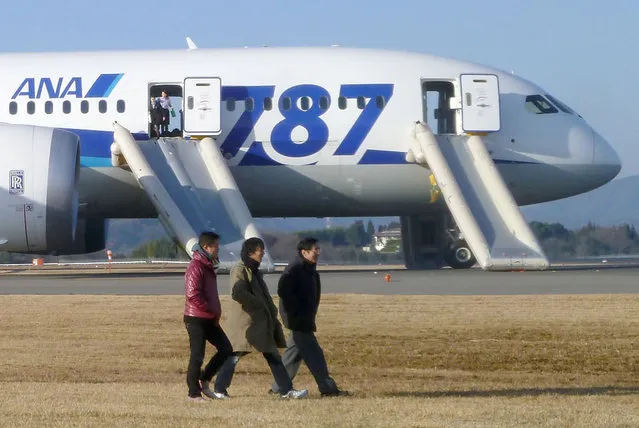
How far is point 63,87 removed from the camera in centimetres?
3794

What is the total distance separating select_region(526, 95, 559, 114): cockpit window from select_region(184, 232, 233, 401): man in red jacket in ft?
83.9

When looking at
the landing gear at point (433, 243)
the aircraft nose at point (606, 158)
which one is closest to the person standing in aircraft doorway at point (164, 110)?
the landing gear at point (433, 243)

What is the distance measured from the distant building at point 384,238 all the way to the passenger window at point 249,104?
661 inches

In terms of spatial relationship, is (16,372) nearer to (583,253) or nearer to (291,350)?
(291,350)

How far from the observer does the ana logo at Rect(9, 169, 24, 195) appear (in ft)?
114

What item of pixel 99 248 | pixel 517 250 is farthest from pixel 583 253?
pixel 99 248

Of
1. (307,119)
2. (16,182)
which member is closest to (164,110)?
(307,119)

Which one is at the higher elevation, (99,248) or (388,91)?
(388,91)

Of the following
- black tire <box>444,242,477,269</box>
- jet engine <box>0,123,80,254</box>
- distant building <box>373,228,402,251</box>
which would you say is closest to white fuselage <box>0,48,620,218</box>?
black tire <box>444,242,477,269</box>

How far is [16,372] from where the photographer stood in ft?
51.9

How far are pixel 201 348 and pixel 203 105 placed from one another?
23864mm

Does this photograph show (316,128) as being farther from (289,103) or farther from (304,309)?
(304,309)

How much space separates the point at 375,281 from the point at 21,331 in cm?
1385

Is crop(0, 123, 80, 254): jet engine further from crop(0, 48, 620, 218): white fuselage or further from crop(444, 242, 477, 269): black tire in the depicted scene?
crop(444, 242, 477, 269): black tire
